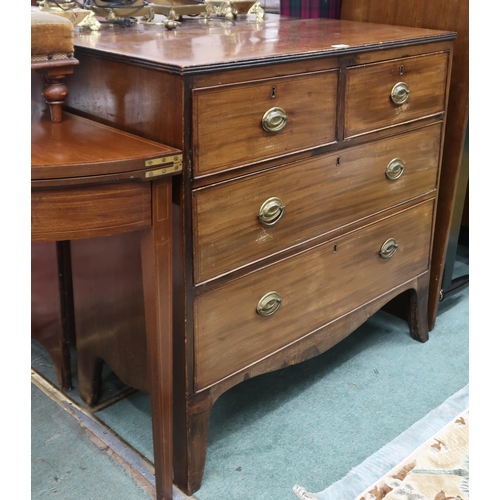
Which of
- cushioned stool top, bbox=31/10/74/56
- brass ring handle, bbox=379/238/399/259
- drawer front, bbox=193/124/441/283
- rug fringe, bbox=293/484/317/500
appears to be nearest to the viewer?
cushioned stool top, bbox=31/10/74/56

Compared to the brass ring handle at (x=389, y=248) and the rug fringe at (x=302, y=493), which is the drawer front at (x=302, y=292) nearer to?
the brass ring handle at (x=389, y=248)

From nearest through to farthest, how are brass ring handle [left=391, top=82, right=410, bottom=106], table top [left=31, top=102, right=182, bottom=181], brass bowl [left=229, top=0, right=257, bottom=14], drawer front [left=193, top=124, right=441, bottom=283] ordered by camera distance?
table top [left=31, top=102, right=182, bottom=181] → drawer front [left=193, top=124, right=441, bottom=283] → brass ring handle [left=391, top=82, right=410, bottom=106] → brass bowl [left=229, top=0, right=257, bottom=14]

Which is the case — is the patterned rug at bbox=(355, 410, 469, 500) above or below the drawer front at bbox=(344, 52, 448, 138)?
below

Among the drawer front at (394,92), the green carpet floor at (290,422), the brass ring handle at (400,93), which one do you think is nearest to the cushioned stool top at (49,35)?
the drawer front at (394,92)

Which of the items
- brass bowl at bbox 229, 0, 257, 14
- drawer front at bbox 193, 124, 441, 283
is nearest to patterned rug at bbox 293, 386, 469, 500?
drawer front at bbox 193, 124, 441, 283

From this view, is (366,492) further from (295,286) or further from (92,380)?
(92,380)

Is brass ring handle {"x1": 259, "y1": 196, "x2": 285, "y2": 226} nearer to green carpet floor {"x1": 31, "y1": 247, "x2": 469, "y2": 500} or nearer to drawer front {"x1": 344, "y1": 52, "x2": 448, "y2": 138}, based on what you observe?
drawer front {"x1": 344, "y1": 52, "x2": 448, "y2": 138}

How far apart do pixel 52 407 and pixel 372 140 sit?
1149mm

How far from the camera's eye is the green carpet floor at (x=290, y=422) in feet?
5.24

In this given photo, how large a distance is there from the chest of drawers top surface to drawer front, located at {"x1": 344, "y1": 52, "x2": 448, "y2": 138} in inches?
2.3

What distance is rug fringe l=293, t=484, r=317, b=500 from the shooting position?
1.54 meters

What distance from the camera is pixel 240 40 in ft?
5.22

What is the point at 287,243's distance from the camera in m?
1.58

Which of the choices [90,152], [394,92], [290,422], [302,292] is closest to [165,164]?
[90,152]
